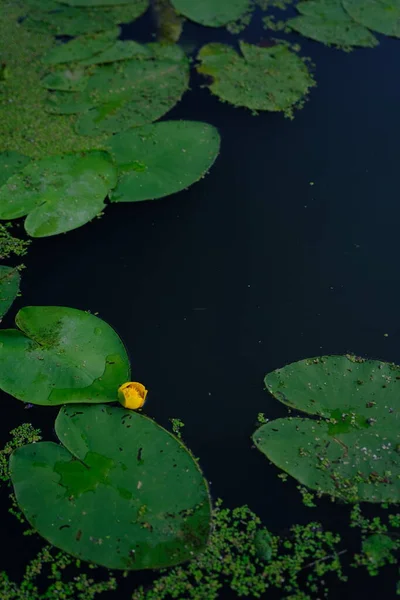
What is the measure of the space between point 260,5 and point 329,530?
4.75 m

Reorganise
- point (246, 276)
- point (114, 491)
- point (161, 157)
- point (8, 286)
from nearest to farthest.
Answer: point (114, 491), point (8, 286), point (246, 276), point (161, 157)

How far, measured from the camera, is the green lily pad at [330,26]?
4910 mm

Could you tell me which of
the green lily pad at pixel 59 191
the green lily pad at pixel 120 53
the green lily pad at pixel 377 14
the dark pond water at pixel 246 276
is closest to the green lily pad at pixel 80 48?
the green lily pad at pixel 120 53

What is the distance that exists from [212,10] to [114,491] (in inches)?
172

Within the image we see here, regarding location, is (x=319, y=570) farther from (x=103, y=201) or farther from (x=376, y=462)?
(x=103, y=201)

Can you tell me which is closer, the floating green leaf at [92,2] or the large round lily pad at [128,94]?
the large round lily pad at [128,94]

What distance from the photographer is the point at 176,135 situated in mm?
3898

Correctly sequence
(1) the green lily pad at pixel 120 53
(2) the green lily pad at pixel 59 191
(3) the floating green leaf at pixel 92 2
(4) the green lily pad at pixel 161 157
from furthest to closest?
(3) the floating green leaf at pixel 92 2 → (1) the green lily pad at pixel 120 53 → (4) the green lily pad at pixel 161 157 → (2) the green lily pad at pixel 59 191

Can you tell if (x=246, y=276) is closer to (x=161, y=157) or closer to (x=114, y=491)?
(x=161, y=157)

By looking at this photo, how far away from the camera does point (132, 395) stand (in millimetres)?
2584

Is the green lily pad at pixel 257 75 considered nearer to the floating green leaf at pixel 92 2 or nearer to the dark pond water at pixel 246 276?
the dark pond water at pixel 246 276

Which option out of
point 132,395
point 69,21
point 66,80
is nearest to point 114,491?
point 132,395

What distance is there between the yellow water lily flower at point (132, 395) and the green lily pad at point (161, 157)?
1.36m

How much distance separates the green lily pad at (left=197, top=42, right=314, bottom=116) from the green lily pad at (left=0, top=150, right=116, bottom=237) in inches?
50.2
